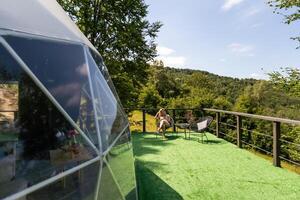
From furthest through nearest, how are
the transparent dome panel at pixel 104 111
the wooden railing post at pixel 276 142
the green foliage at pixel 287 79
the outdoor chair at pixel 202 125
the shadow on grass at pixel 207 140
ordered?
the green foliage at pixel 287 79, the outdoor chair at pixel 202 125, the shadow on grass at pixel 207 140, the wooden railing post at pixel 276 142, the transparent dome panel at pixel 104 111

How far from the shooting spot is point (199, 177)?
579cm

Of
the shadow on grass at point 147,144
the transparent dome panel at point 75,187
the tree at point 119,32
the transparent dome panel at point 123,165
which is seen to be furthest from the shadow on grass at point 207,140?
the transparent dome panel at point 75,187

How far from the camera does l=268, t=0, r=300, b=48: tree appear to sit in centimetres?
1308

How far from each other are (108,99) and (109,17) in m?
13.4

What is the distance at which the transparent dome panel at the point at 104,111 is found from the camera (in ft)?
9.63

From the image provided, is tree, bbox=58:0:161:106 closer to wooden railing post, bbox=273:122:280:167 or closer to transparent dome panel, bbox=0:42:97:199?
wooden railing post, bbox=273:122:280:167

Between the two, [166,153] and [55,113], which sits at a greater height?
[55,113]

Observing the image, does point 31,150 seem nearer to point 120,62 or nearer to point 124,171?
point 124,171

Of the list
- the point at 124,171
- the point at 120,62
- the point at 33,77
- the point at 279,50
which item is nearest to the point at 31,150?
the point at 33,77

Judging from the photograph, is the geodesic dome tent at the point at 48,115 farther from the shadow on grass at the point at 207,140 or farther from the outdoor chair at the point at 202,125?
the outdoor chair at the point at 202,125

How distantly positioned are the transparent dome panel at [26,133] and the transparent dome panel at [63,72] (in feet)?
0.37

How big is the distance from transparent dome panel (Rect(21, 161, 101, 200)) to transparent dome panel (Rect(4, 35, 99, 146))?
28 centimetres

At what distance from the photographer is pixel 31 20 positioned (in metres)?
2.51

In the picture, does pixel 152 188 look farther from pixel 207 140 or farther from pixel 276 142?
pixel 207 140
